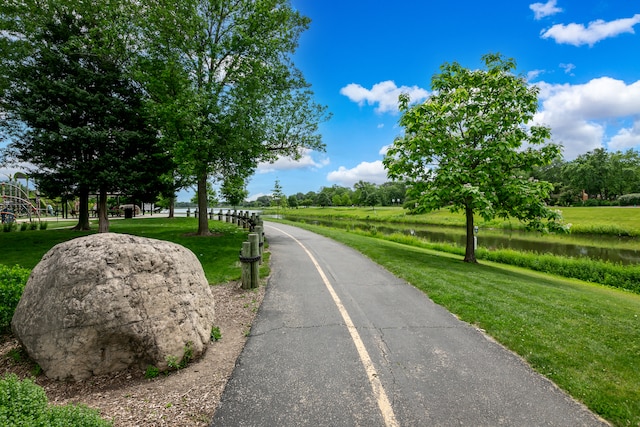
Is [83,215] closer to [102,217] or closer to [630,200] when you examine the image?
[102,217]

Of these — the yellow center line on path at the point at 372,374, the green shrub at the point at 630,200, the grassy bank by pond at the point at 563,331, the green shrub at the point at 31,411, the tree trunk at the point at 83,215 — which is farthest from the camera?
the green shrub at the point at 630,200

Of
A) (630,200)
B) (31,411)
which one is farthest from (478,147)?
(630,200)

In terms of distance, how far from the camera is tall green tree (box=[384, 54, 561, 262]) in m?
10.6

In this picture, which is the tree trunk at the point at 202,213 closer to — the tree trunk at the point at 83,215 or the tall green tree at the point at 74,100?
the tall green tree at the point at 74,100

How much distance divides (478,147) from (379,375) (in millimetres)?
10715

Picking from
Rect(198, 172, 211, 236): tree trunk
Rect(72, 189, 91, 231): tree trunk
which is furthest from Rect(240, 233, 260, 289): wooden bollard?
Rect(72, 189, 91, 231): tree trunk

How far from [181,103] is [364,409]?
1310 centimetres

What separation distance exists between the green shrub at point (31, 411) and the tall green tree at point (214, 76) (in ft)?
35.4

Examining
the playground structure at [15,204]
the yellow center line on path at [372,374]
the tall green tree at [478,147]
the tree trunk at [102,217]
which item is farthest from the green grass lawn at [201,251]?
the playground structure at [15,204]

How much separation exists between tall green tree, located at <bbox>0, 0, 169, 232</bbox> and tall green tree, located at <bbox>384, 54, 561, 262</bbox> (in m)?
11.8

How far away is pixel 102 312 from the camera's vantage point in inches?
138

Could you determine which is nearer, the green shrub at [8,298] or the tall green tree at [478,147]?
the green shrub at [8,298]

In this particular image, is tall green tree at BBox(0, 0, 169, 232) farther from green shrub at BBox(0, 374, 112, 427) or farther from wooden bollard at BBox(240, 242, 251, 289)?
green shrub at BBox(0, 374, 112, 427)

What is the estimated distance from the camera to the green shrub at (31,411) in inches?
85.5
